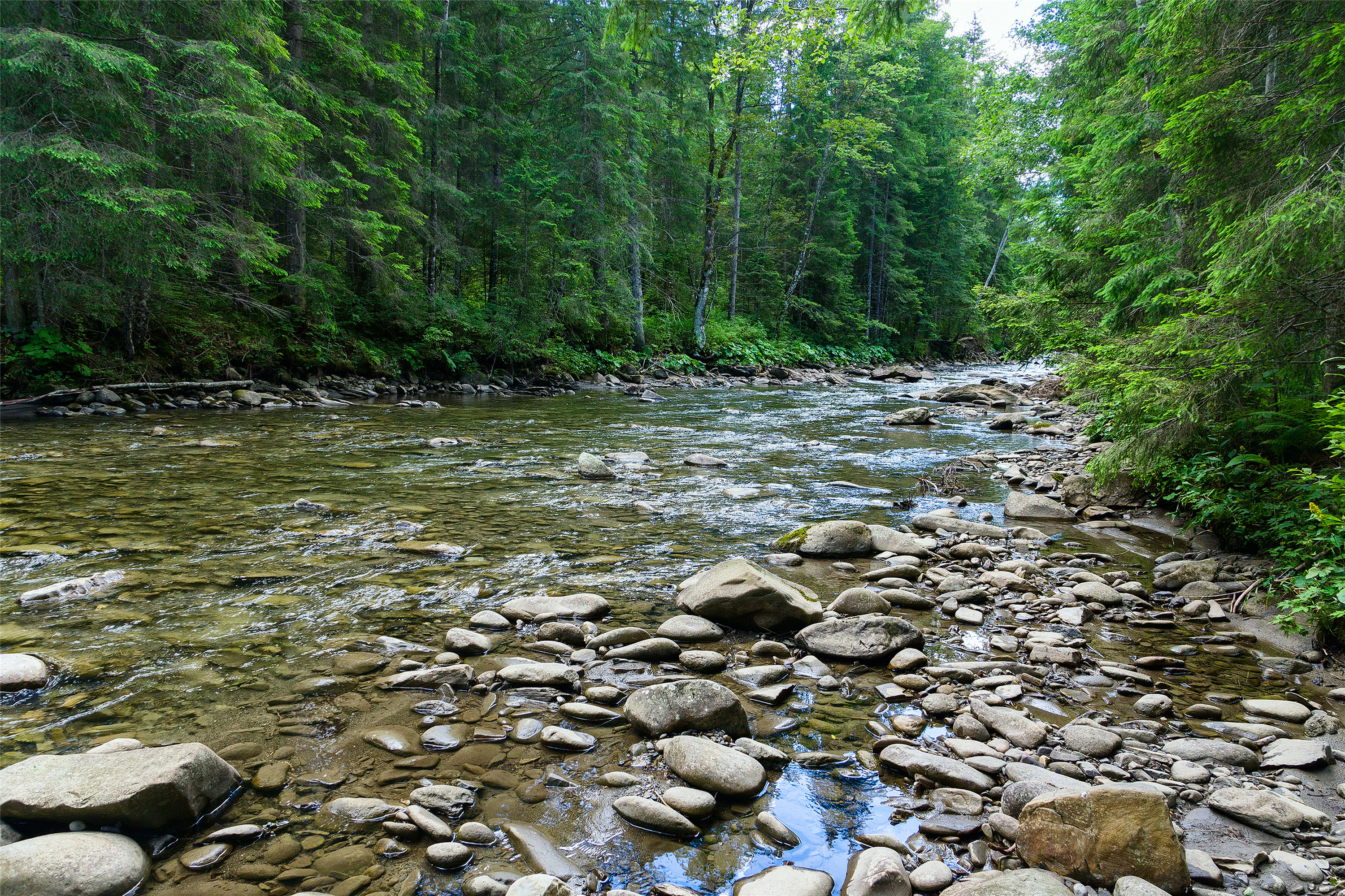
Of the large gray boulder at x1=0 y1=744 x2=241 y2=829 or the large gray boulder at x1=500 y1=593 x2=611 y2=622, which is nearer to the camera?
the large gray boulder at x1=0 y1=744 x2=241 y2=829

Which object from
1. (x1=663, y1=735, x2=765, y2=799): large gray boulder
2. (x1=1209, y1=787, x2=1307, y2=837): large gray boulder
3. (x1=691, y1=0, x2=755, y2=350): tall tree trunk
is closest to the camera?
(x1=1209, y1=787, x2=1307, y2=837): large gray boulder

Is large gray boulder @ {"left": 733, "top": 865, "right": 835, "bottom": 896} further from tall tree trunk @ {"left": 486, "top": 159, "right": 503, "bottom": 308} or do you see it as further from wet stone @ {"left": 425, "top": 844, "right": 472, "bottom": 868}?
tall tree trunk @ {"left": 486, "top": 159, "right": 503, "bottom": 308}

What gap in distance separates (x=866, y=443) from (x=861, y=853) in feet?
29.5

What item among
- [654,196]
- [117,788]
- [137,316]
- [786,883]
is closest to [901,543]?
[786,883]

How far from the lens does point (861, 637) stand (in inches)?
134

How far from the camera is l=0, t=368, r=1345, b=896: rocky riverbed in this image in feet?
6.22

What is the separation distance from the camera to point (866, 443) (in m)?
10.5

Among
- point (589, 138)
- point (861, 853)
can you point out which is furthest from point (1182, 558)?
point (589, 138)

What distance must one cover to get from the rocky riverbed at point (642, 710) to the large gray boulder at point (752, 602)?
16 mm

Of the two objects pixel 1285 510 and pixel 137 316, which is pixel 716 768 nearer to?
pixel 1285 510

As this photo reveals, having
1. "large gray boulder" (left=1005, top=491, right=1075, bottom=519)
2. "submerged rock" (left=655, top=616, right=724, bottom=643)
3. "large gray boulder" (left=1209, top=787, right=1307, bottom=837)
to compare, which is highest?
"large gray boulder" (left=1005, top=491, right=1075, bottom=519)

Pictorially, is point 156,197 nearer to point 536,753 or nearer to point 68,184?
point 68,184

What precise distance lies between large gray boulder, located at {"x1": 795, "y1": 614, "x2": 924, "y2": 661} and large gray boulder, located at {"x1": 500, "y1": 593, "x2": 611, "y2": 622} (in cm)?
119

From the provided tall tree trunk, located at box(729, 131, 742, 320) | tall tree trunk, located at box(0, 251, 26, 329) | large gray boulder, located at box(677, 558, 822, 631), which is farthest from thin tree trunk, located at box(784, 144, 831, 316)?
large gray boulder, located at box(677, 558, 822, 631)
